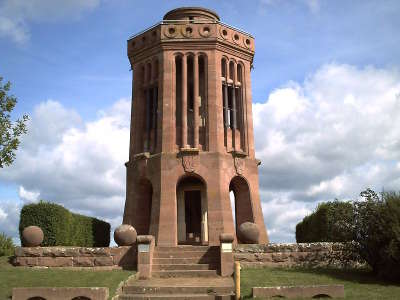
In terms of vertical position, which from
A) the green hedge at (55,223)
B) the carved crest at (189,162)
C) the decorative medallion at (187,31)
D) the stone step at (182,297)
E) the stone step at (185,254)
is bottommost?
the stone step at (182,297)

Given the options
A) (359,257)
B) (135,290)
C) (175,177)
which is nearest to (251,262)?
(359,257)

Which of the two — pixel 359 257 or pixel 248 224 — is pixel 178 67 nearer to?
pixel 248 224

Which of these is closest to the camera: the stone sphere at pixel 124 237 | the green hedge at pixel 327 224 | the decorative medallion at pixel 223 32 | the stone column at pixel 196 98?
the green hedge at pixel 327 224

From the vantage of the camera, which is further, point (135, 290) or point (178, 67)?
point (178, 67)

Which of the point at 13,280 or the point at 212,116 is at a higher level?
the point at 212,116

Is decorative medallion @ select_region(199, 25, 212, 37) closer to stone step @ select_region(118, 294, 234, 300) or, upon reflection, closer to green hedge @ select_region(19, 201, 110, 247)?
green hedge @ select_region(19, 201, 110, 247)

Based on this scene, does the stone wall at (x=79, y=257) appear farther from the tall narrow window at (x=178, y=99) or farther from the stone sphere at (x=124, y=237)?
the tall narrow window at (x=178, y=99)

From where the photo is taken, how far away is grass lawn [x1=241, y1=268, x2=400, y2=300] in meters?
12.4

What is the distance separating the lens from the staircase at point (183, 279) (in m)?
13.8

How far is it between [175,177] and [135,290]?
9996 mm

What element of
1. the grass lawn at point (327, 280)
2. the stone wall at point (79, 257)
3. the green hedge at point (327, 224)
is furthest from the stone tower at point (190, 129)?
the grass lawn at point (327, 280)

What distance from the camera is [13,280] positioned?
15109 mm

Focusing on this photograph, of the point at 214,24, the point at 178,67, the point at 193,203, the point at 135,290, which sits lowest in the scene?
the point at 135,290

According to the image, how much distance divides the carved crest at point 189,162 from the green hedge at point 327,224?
672 centimetres
